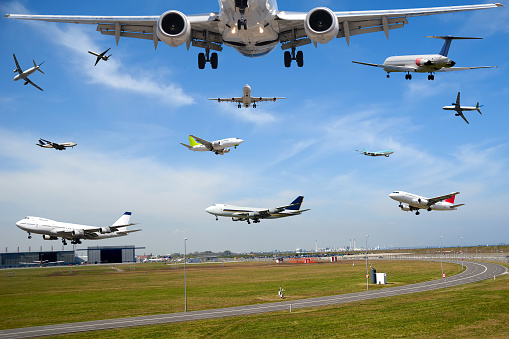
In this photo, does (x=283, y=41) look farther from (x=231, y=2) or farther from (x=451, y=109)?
(x=451, y=109)

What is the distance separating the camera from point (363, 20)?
25469 mm

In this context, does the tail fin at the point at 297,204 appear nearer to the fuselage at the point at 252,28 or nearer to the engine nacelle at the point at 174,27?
the fuselage at the point at 252,28

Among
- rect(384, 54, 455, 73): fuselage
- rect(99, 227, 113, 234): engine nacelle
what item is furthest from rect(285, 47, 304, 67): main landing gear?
rect(99, 227, 113, 234): engine nacelle

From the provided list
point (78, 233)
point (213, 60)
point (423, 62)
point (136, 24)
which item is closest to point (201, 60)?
point (213, 60)

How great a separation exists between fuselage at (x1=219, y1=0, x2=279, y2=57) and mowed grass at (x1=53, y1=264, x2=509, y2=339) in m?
29.5

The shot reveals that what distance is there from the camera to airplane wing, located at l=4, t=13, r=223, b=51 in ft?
75.2

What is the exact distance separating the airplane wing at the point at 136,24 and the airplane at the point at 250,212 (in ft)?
294

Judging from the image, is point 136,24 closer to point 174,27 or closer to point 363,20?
point 174,27

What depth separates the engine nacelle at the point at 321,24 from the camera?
71.7 feet

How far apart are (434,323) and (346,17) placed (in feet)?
123

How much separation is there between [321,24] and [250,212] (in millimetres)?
98668

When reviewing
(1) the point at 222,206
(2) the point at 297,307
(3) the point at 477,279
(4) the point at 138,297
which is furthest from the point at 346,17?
(1) the point at 222,206

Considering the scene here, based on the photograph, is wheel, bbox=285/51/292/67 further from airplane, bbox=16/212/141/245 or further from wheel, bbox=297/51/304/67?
airplane, bbox=16/212/141/245

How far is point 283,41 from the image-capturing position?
29000 mm
